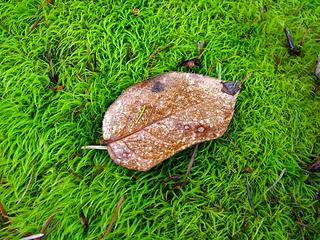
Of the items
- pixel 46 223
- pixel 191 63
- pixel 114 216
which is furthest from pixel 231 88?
pixel 46 223

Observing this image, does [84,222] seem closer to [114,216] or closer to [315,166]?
[114,216]

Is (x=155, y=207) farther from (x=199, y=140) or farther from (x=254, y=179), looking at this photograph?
(x=254, y=179)

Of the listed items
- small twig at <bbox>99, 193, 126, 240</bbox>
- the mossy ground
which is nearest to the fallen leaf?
the mossy ground

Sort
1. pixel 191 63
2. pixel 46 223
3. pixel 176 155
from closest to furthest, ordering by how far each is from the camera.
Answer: pixel 46 223
pixel 176 155
pixel 191 63

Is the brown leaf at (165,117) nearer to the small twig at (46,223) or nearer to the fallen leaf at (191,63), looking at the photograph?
the fallen leaf at (191,63)

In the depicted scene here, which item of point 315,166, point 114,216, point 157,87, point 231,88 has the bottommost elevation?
point 315,166

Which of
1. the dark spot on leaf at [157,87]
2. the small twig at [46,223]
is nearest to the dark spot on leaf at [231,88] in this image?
the dark spot on leaf at [157,87]

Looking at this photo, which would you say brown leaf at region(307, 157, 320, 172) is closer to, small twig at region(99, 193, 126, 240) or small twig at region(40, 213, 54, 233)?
small twig at region(99, 193, 126, 240)
